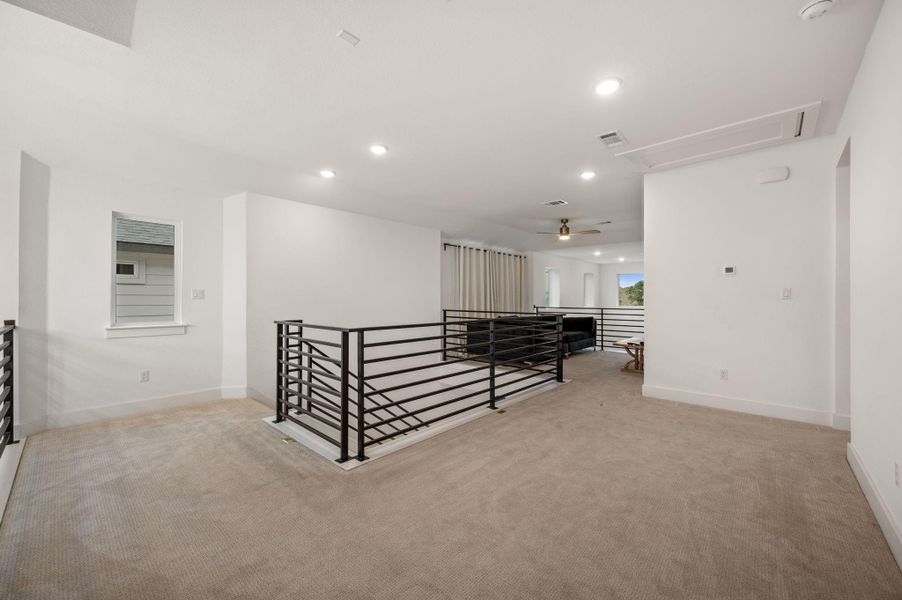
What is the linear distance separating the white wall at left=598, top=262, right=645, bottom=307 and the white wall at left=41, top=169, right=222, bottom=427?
12.7 meters

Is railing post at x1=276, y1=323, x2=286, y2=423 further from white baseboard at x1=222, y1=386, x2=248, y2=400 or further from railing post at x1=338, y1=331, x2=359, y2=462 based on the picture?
white baseboard at x1=222, y1=386, x2=248, y2=400

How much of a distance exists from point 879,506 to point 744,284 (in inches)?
88.3

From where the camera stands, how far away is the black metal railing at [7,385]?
2.69m

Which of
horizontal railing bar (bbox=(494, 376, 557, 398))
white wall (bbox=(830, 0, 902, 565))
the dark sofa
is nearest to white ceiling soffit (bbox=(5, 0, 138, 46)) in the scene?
white wall (bbox=(830, 0, 902, 565))

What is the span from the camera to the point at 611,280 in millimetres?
13562

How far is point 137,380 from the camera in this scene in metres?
3.86

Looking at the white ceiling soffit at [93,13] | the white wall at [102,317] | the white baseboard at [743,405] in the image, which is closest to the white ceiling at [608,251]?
the white baseboard at [743,405]

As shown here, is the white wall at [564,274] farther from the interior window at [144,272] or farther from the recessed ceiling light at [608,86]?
the interior window at [144,272]

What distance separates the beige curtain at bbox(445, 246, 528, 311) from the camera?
788cm

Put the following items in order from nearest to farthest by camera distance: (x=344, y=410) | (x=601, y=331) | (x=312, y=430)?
(x=344, y=410) < (x=312, y=430) < (x=601, y=331)

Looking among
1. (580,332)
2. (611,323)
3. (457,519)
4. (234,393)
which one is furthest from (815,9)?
(611,323)

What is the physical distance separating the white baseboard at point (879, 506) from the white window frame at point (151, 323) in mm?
5698

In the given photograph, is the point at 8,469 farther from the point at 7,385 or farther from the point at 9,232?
the point at 9,232

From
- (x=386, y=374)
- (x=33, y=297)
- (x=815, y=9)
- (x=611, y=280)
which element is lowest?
(x=386, y=374)
